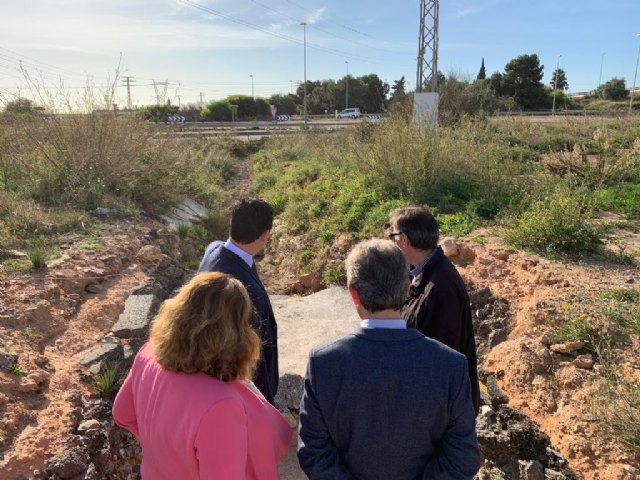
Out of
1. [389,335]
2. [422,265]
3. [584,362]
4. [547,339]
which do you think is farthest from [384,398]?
[547,339]

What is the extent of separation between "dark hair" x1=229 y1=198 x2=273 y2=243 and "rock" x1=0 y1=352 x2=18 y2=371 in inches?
87.0

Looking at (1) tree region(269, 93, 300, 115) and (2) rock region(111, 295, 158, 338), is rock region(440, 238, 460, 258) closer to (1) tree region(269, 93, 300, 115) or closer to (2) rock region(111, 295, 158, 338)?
(2) rock region(111, 295, 158, 338)

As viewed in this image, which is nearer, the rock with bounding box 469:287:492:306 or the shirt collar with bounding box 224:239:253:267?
the shirt collar with bounding box 224:239:253:267

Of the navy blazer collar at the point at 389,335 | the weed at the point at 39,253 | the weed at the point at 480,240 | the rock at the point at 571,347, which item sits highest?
the navy blazer collar at the point at 389,335

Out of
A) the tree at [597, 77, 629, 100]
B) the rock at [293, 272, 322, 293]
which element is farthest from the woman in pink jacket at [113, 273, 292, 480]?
the tree at [597, 77, 629, 100]

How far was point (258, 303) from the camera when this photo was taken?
2760 millimetres

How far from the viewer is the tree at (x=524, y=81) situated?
34562mm

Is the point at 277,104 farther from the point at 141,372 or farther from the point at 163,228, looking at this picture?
the point at 141,372

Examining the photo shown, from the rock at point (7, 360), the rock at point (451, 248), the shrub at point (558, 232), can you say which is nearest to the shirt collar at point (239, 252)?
the rock at point (7, 360)

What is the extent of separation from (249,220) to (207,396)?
1.38 m

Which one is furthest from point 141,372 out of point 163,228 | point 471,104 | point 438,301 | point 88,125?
point 471,104

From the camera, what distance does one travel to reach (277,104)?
52.7 m

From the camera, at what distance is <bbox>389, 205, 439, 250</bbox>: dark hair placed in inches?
99.9

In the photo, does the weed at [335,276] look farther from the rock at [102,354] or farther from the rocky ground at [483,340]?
the rock at [102,354]
